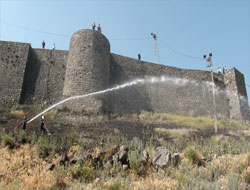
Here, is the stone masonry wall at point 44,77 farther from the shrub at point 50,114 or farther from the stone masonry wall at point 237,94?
the stone masonry wall at point 237,94

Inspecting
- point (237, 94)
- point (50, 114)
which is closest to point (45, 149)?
point (50, 114)

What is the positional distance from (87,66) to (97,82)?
4.37 feet

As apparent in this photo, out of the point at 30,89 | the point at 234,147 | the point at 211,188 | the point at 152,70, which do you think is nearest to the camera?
the point at 211,188

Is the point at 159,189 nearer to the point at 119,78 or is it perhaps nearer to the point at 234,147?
the point at 234,147

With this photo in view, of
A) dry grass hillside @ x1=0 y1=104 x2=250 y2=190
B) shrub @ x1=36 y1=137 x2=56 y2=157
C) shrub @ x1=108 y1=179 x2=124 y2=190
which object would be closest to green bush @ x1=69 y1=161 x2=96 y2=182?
dry grass hillside @ x1=0 y1=104 x2=250 y2=190

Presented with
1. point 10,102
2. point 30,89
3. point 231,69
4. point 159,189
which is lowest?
point 159,189

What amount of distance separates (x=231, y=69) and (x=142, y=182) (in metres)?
21.7

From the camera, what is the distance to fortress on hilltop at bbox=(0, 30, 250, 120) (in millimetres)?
14672

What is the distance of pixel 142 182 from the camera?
5.20 meters

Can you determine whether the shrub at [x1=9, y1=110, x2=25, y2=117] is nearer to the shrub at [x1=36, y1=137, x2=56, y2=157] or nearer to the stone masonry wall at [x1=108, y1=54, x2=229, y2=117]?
the stone masonry wall at [x1=108, y1=54, x2=229, y2=117]

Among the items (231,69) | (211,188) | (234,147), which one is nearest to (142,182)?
(211,188)

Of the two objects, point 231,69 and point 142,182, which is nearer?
point 142,182

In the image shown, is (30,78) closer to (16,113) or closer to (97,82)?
(16,113)

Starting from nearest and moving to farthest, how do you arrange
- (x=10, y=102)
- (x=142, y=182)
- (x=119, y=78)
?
1. (x=142, y=182)
2. (x=10, y=102)
3. (x=119, y=78)
